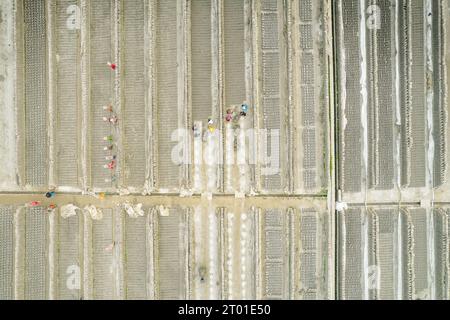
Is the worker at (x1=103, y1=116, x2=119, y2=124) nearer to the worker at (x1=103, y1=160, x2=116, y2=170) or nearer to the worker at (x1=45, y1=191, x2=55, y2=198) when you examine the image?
the worker at (x1=103, y1=160, x2=116, y2=170)

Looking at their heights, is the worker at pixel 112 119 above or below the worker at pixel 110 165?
above

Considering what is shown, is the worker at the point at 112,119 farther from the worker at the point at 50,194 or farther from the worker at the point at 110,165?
the worker at the point at 50,194

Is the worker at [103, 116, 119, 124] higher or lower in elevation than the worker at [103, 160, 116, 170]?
higher

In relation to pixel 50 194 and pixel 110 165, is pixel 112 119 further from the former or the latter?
pixel 50 194

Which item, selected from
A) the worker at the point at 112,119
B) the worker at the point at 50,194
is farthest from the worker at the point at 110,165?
the worker at the point at 50,194

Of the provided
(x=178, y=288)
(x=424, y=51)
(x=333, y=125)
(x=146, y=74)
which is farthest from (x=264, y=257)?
(x=424, y=51)

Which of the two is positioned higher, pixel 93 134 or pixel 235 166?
pixel 93 134

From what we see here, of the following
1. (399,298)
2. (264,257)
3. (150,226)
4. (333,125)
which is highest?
(333,125)

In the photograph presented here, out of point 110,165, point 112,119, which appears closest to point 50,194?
point 110,165

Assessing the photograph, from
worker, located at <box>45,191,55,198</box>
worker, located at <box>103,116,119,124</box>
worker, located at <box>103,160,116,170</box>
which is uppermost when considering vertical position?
worker, located at <box>103,116,119,124</box>

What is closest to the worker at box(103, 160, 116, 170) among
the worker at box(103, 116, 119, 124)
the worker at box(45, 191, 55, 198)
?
the worker at box(103, 116, 119, 124)

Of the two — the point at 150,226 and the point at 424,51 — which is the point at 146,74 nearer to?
the point at 150,226
